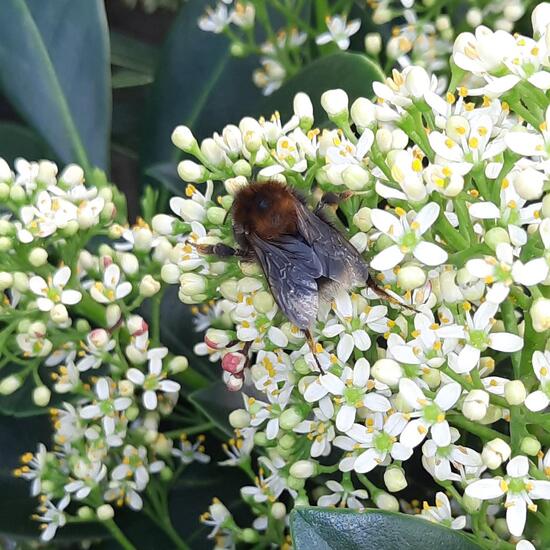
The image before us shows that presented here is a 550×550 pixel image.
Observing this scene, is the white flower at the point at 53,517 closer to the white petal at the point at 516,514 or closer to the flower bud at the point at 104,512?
the flower bud at the point at 104,512

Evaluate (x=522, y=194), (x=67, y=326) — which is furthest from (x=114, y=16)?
(x=522, y=194)

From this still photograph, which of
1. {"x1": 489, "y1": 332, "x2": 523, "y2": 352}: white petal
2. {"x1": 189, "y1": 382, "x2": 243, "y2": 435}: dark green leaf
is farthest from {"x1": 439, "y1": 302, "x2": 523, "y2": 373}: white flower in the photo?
{"x1": 189, "y1": 382, "x2": 243, "y2": 435}: dark green leaf

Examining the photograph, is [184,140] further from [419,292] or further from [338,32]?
[338,32]

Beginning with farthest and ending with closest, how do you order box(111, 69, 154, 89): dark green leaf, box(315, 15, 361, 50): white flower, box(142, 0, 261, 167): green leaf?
1. box(111, 69, 154, 89): dark green leaf
2. box(142, 0, 261, 167): green leaf
3. box(315, 15, 361, 50): white flower

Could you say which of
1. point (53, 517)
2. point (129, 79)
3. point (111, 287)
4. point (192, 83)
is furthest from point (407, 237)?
point (129, 79)

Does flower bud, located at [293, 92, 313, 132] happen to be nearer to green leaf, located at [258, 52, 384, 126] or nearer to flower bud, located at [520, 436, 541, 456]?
green leaf, located at [258, 52, 384, 126]

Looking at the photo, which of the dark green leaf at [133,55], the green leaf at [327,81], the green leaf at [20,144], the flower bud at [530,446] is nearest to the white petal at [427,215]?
the flower bud at [530,446]
